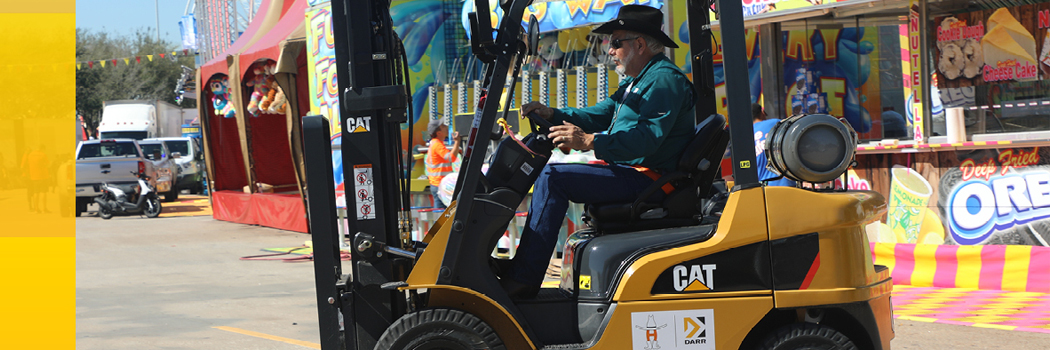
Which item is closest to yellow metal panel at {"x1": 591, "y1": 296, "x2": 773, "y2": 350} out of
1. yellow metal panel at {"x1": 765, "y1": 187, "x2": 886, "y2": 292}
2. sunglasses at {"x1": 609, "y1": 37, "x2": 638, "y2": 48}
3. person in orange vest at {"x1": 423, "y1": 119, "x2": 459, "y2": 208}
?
yellow metal panel at {"x1": 765, "y1": 187, "x2": 886, "y2": 292}

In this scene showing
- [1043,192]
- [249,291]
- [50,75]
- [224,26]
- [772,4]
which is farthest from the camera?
[50,75]

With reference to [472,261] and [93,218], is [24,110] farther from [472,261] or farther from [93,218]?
[472,261]

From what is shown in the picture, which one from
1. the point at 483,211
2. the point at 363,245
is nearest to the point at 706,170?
the point at 483,211

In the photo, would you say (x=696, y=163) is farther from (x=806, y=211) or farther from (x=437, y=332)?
(x=437, y=332)

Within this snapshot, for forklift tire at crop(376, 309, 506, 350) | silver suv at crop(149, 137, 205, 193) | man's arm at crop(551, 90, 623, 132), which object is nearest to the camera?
forklift tire at crop(376, 309, 506, 350)

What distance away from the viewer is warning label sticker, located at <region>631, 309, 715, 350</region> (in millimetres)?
4027

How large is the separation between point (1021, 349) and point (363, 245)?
431 cm

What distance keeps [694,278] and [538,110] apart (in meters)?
1.07

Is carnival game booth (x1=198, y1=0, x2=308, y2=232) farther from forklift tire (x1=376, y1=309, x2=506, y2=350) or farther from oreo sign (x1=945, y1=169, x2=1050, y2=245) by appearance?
forklift tire (x1=376, y1=309, x2=506, y2=350)

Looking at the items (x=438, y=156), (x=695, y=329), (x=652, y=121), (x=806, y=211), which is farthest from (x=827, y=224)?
(x=438, y=156)

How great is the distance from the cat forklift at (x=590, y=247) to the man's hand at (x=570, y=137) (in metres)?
0.15

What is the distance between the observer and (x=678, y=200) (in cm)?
432

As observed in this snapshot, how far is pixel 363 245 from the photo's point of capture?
413 centimetres

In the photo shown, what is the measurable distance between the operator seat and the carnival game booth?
35.2ft
